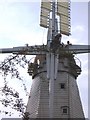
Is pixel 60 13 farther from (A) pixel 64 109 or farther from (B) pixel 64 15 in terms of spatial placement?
(A) pixel 64 109

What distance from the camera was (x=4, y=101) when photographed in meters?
6.16

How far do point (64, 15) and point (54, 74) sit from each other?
15.4ft

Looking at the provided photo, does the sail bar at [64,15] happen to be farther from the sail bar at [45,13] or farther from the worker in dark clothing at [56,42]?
Result: the worker in dark clothing at [56,42]

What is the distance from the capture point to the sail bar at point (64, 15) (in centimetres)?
2541

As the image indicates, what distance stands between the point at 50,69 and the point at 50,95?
2050 millimetres

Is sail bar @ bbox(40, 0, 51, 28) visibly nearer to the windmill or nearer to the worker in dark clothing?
the windmill

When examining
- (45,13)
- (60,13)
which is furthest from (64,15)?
(45,13)

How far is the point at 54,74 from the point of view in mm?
24094

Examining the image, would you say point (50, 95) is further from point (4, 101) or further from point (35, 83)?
point (4, 101)

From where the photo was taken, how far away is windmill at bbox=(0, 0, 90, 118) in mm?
23344

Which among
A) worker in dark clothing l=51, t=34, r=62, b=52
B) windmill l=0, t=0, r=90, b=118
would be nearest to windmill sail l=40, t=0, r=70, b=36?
windmill l=0, t=0, r=90, b=118

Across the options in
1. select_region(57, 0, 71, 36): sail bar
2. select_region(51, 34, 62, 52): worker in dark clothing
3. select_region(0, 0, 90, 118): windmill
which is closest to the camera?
select_region(51, 34, 62, 52): worker in dark clothing

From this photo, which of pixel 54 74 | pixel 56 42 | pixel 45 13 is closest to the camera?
pixel 56 42

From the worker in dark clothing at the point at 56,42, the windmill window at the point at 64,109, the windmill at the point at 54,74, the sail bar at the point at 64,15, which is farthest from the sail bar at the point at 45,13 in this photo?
the windmill window at the point at 64,109
